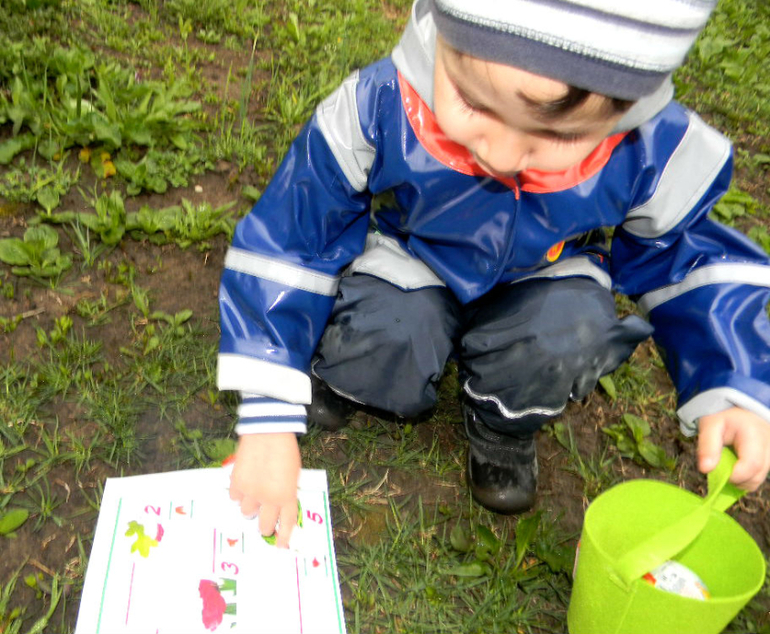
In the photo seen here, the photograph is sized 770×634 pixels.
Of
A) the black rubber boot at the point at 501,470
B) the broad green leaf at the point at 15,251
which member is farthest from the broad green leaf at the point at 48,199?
the black rubber boot at the point at 501,470

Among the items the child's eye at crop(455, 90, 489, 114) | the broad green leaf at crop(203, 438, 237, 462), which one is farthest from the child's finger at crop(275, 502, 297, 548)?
the child's eye at crop(455, 90, 489, 114)

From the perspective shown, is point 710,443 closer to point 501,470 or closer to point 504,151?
point 501,470

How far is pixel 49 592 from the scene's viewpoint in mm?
1345

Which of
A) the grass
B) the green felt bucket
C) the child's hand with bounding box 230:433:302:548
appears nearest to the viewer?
the green felt bucket

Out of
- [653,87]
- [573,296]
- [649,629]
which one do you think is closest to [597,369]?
[573,296]

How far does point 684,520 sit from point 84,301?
137cm

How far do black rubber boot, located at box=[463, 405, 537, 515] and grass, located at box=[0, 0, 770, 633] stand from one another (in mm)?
43

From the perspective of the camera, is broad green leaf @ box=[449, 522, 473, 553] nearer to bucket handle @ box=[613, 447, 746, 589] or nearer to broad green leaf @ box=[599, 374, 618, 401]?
bucket handle @ box=[613, 447, 746, 589]

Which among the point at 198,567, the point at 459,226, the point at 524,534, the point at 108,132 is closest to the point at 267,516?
the point at 198,567

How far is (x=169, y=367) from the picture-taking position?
1732mm

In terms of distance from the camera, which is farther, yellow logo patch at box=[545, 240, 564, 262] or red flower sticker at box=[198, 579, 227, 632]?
yellow logo patch at box=[545, 240, 564, 262]

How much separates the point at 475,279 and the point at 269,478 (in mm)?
566

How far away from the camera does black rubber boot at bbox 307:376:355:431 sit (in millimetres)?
1688

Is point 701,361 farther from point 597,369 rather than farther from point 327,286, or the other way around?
point 327,286
